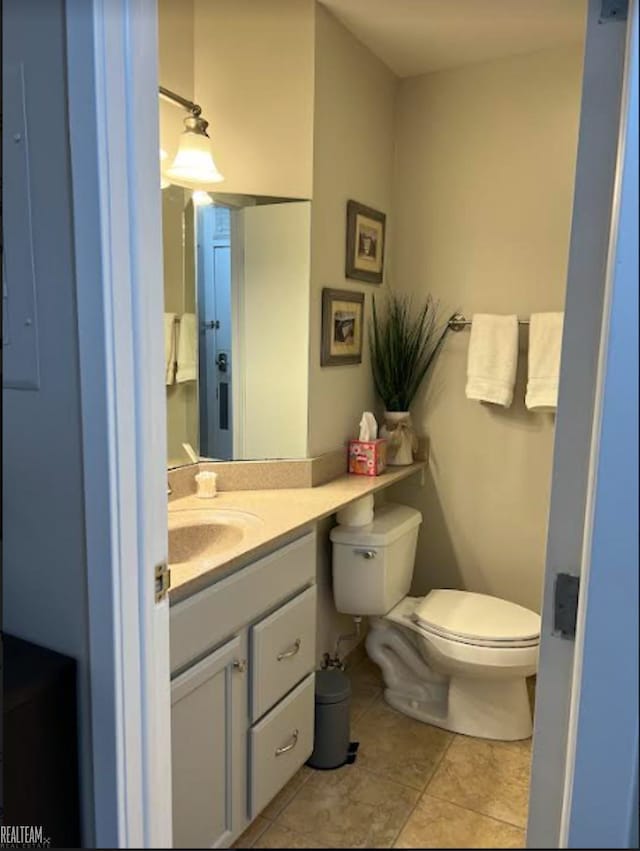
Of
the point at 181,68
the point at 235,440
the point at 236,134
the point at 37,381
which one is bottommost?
the point at 235,440

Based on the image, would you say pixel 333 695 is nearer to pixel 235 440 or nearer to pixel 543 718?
pixel 235 440

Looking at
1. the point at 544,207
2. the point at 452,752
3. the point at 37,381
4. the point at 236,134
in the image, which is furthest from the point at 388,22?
the point at 452,752

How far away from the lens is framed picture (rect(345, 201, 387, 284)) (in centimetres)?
232

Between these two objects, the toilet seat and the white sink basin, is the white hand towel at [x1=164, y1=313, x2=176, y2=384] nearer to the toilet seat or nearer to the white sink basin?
the white sink basin

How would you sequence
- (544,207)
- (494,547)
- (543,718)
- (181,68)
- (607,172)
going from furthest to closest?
(494,547), (544,207), (181,68), (543,718), (607,172)

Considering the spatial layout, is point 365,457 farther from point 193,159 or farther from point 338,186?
point 193,159

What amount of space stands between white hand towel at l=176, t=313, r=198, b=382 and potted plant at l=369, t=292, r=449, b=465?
0.79m

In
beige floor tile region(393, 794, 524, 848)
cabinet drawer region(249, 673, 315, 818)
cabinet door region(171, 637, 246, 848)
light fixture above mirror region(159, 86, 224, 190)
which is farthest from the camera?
light fixture above mirror region(159, 86, 224, 190)

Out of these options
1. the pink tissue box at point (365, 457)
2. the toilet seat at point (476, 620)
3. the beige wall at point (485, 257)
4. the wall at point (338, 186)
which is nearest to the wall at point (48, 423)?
the wall at point (338, 186)

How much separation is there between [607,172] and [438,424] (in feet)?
6.11

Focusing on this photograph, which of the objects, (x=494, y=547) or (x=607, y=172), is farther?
(x=494, y=547)

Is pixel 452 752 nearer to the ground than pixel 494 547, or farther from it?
nearer to the ground

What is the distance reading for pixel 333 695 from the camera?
1.98 m

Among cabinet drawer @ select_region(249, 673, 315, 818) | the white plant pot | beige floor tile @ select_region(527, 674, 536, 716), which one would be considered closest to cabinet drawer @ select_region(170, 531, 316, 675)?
cabinet drawer @ select_region(249, 673, 315, 818)
